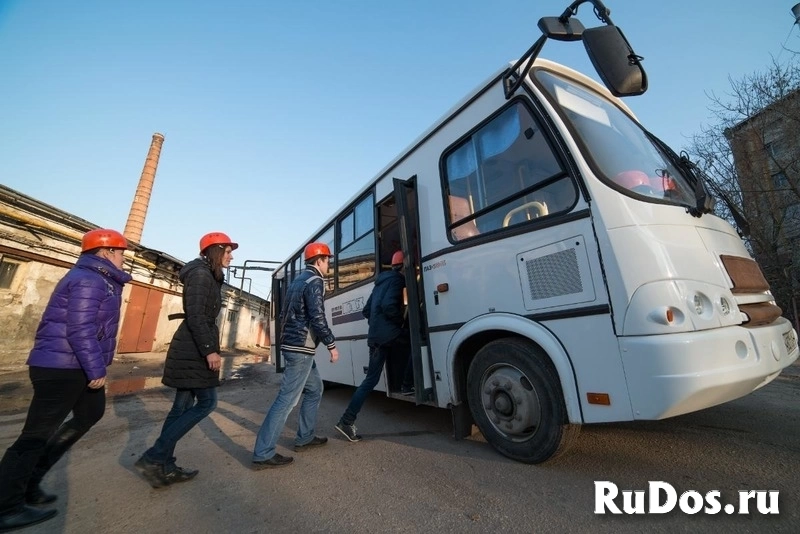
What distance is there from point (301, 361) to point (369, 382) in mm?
874

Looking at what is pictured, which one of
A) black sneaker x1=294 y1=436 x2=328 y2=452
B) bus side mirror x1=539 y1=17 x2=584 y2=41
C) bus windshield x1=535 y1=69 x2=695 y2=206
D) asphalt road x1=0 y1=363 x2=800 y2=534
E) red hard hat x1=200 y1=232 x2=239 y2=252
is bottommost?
asphalt road x1=0 y1=363 x2=800 y2=534

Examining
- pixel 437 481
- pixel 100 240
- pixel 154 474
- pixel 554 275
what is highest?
pixel 100 240

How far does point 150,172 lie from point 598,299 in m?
30.0

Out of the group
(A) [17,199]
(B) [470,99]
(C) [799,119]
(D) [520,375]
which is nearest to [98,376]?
(D) [520,375]

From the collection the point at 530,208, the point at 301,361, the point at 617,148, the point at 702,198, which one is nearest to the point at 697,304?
the point at 702,198

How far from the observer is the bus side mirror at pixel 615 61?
2.05m

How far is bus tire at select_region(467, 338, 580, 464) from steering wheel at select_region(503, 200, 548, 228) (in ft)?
3.20

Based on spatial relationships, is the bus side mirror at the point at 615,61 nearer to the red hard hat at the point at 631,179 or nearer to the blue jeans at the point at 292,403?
the red hard hat at the point at 631,179

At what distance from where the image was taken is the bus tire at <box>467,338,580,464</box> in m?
2.46

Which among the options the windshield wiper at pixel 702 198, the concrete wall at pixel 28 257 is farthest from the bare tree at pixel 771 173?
the concrete wall at pixel 28 257

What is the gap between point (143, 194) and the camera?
23828 millimetres

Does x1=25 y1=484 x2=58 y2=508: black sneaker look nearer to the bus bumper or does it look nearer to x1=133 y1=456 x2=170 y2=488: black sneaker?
x1=133 y1=456 x2=170 y2=488: black sneaker

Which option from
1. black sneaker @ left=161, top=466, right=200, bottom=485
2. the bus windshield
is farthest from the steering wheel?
black sneaker @ left=161, top=466, right=200, bottom=485

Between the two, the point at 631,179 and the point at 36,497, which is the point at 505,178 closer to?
the point at 631,179
